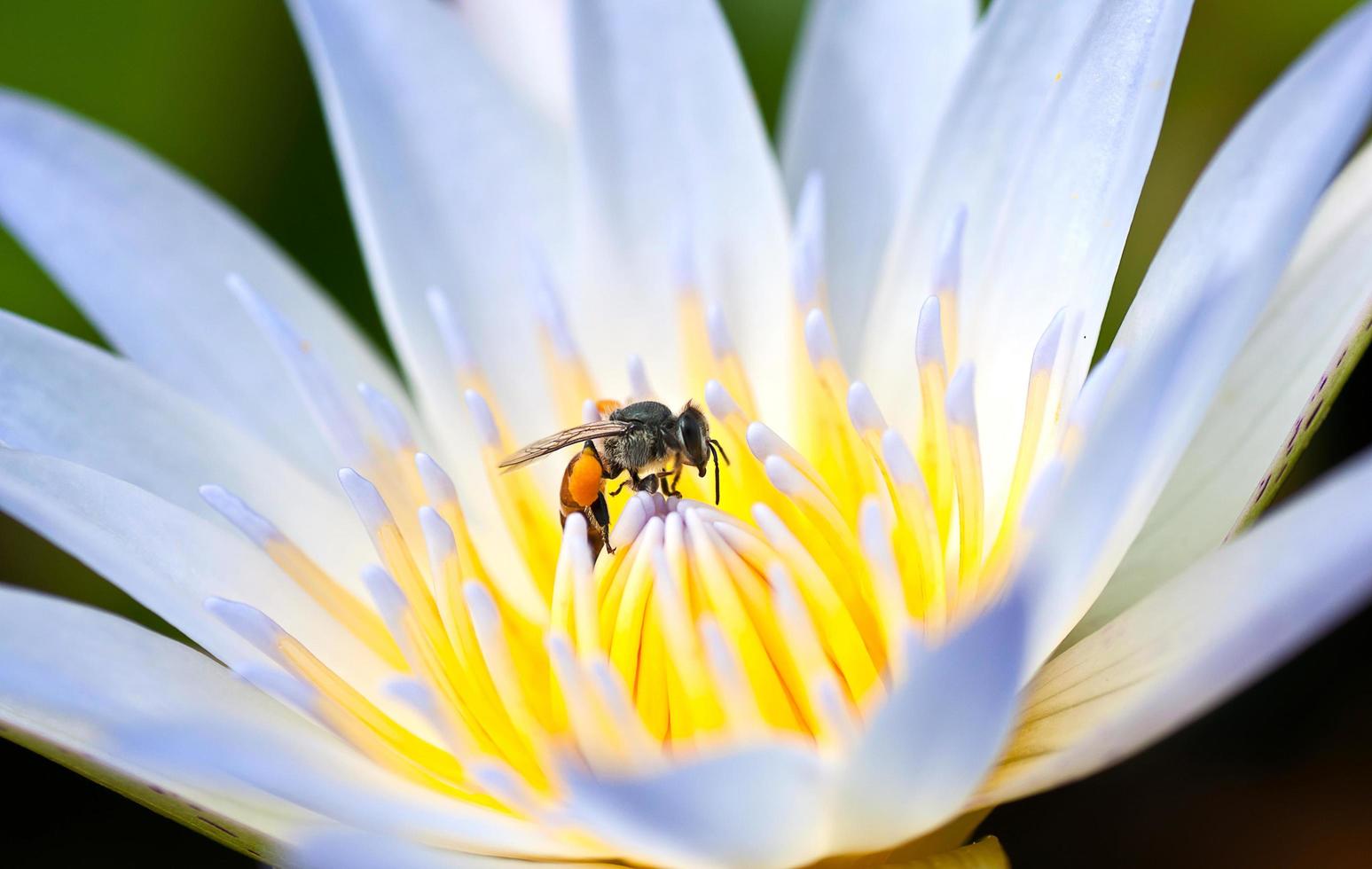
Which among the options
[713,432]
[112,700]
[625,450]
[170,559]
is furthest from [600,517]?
[112,700]

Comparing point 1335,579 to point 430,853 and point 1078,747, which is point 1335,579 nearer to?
point 1078,747

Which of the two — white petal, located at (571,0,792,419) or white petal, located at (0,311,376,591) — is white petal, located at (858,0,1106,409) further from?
white petal, located at (0,311,376,591)

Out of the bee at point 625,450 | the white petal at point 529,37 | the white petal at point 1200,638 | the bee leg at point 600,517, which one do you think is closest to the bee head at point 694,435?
the bee at point 625,450

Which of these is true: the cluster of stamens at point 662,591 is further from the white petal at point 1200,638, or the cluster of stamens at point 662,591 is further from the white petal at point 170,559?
the white petal at point 1200,638

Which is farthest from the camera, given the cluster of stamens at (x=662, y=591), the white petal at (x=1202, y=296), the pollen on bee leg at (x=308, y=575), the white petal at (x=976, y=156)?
the white petal at (x=976, y=156)

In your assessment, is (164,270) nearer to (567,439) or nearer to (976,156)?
(567,439)

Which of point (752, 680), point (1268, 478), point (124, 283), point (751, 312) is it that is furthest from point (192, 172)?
point (1268, 478)

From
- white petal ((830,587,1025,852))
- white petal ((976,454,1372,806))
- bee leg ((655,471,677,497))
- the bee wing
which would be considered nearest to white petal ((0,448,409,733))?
the bee wing
